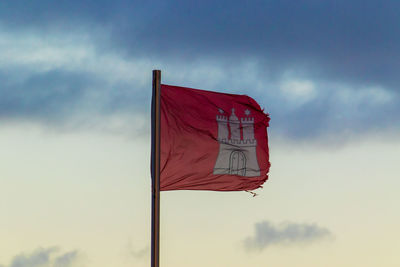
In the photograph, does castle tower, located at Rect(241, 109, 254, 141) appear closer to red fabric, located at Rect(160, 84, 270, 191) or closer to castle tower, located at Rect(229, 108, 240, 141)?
red fabric, located at Rect(160, 84, 270, 191)

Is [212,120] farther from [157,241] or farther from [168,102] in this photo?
[157,241]

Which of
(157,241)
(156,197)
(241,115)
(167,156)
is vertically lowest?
(157,241)

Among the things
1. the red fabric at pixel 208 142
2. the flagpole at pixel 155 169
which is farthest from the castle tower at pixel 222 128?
the flagpole at pixel 155 169

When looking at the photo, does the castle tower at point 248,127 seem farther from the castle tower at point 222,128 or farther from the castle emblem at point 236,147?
the castle tower at point 222,128

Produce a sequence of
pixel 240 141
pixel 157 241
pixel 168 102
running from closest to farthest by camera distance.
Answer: pixel 157 241, pixel 168 102, pixel 240 141

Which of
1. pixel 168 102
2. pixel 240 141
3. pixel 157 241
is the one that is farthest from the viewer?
pixel 240 141

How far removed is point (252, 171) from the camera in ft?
82.7

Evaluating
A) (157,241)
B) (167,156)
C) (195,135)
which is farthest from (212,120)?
(157,241)

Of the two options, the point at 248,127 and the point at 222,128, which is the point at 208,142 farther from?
the point at 248,127

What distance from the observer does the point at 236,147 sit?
81.7 feet

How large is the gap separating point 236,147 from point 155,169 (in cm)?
382

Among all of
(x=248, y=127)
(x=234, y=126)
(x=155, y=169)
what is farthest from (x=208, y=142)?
(x=155, y=169)

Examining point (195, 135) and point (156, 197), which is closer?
point (156, 197)

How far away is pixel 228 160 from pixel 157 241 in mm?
4245
